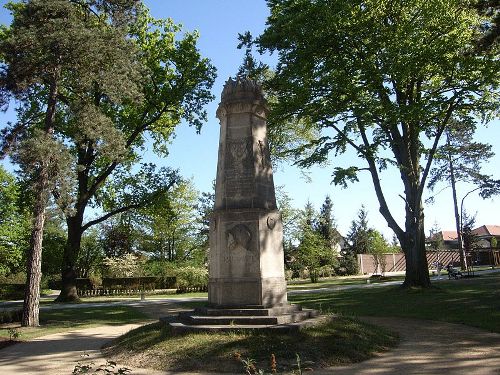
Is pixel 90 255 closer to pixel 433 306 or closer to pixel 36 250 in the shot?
pixel 36 250

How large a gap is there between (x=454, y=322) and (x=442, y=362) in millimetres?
4878

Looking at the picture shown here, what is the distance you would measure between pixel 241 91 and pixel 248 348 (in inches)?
246

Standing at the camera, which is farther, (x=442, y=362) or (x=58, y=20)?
(x=58, y=20)

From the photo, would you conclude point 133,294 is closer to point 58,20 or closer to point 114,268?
point 114,268

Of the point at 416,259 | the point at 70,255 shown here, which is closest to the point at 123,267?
the point at 70,255

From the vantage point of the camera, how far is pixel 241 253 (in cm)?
973

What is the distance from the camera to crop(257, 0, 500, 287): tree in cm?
1758

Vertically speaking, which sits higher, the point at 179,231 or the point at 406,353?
the point at 179,231

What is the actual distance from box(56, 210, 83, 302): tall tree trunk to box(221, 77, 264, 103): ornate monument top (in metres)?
17.9

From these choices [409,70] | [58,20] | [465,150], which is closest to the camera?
[58,20]

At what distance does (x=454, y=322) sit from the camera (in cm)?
1147

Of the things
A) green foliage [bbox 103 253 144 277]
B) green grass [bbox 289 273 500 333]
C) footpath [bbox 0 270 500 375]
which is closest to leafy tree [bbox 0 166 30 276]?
green foliage [bbox 103 253 144 277]

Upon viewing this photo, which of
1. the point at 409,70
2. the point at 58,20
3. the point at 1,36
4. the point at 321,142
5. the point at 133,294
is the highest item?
the point at 1,36

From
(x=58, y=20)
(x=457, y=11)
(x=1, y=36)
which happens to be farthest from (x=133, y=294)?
(x=457, y=11)
